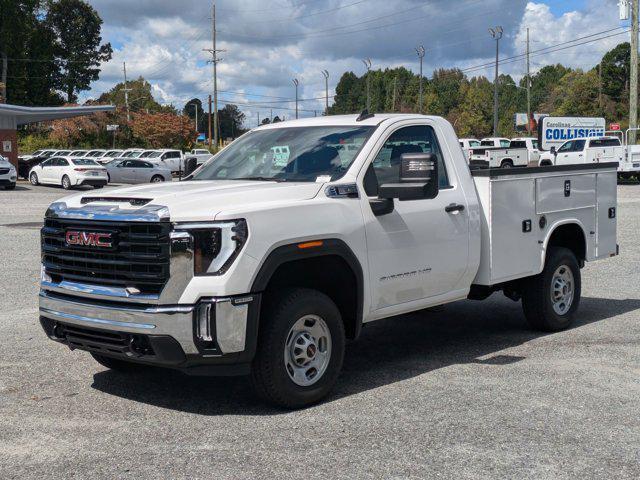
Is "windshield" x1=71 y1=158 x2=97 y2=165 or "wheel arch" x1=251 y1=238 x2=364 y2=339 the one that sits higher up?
"windshield" x1=71 y1=158 x2=97 y2=165

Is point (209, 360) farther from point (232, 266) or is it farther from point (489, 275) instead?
point (489, 275)

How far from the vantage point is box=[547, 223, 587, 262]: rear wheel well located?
840cm

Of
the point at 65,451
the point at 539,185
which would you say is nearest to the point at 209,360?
the point at 65,451

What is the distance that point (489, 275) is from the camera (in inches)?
282

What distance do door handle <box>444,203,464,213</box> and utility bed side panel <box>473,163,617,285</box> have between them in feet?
1.18

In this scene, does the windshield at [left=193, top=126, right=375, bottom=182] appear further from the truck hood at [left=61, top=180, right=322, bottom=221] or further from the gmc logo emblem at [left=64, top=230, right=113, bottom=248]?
the gmc logo emblem at [left=64, top=230, right=113, bottom=248]

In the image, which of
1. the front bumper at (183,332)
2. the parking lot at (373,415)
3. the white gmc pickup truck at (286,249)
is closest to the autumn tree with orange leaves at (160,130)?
the parking lot at (373,415)

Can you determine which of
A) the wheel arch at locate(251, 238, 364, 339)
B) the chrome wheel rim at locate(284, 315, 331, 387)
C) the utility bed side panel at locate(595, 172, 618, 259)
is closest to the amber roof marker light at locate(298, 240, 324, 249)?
the wheel arch at locate(251, 238, 364, 339)

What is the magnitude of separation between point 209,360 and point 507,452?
1856 millimetres

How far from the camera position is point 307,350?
224 inches

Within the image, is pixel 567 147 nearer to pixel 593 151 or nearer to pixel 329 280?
pixel 593 151

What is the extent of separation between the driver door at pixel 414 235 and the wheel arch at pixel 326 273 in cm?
16

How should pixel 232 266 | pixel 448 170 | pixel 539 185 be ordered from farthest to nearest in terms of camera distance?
pixel 539 185
pixel 448 170
pixel 232 266

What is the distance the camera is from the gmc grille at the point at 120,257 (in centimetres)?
522
